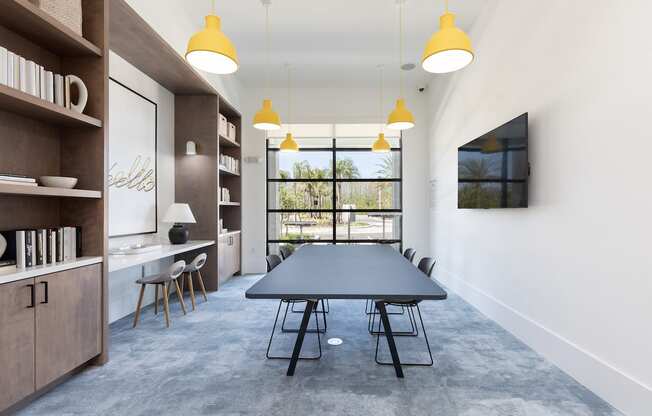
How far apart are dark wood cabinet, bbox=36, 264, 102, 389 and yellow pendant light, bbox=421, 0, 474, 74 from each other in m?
3.10

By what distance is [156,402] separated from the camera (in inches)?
90.8

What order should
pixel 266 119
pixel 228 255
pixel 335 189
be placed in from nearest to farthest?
pixel 266 119, pixel 228 255, pixel 335 189

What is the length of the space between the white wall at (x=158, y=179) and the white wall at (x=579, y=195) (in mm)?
4424

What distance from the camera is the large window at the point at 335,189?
7148 millimetres

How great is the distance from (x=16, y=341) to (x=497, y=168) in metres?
4.34

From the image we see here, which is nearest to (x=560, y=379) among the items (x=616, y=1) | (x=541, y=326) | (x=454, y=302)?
(x=541, y=326)

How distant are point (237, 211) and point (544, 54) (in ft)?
17.9

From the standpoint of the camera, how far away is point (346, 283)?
2525mm

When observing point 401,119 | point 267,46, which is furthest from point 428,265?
point 267,46

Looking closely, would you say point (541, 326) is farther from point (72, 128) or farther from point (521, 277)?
point (72, 128)

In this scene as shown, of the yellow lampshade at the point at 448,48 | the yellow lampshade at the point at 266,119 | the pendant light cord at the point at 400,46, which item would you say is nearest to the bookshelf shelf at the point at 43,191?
the yellow lampshade at the point at 266,119


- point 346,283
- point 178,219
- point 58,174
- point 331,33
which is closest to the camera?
point 346,283

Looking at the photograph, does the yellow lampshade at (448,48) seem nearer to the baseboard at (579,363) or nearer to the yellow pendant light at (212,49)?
the yellow pendant light at (212,49)

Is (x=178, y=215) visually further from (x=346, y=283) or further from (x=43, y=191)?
(x=346, y=283)
